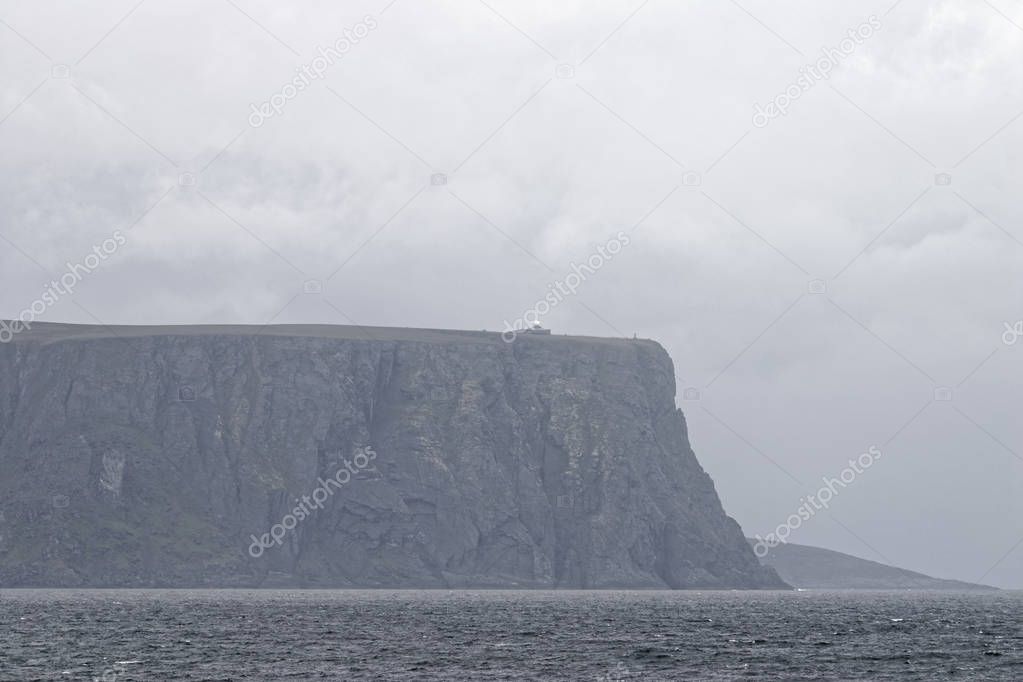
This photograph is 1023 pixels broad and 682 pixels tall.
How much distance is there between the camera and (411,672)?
8431 centimetres

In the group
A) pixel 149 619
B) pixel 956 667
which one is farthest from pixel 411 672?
pixel 149 619

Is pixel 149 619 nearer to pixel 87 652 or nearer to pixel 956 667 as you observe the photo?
pixel 87 652

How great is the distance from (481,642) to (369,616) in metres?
50.0

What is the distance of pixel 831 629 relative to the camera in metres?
138

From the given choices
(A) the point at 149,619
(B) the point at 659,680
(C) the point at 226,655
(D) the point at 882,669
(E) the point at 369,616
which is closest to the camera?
(B) the point at 659,680

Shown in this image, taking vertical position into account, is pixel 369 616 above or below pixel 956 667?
above

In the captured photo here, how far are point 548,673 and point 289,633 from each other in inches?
1688

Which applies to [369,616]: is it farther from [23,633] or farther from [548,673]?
[548,673]

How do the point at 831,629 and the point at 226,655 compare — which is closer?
the point at 226,655

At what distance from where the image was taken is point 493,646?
10681 cm

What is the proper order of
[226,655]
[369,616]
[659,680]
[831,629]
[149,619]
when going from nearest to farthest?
1. [659,680]
2. [226,655]
3. [831,629]
4. [149,619]
5. [369,616]

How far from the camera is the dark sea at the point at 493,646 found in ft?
279

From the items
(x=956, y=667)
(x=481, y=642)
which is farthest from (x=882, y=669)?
→ (x=481, y=642)

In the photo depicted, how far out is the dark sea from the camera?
85062 millimetres
